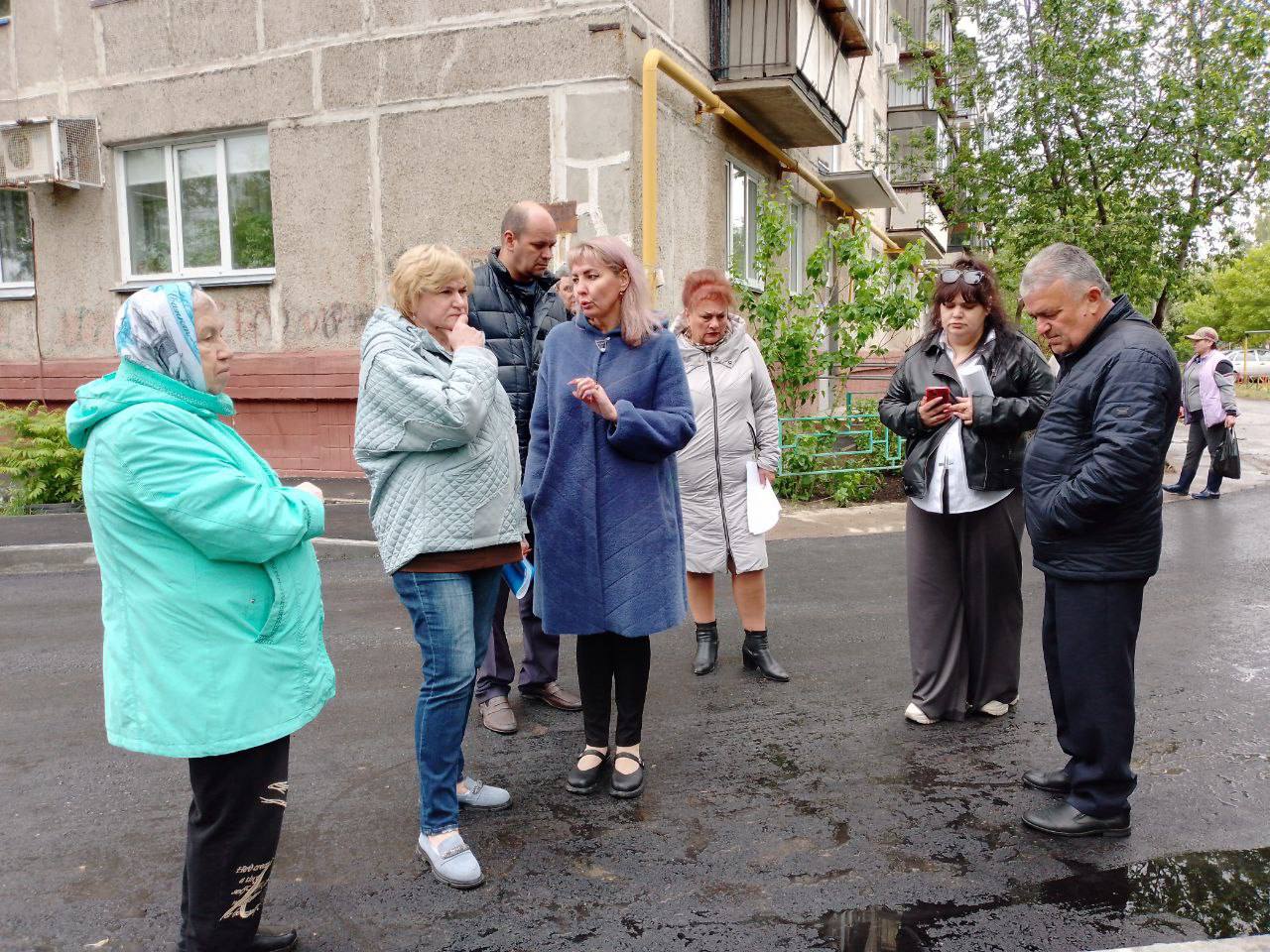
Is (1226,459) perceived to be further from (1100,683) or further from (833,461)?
(1100,683)

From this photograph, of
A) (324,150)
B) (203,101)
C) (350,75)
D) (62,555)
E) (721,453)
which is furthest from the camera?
(203,101)

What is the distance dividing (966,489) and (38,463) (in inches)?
354

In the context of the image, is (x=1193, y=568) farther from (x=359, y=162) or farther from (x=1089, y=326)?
(x=359, y=162)

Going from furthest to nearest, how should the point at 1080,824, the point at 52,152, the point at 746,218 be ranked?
the point at 746,218, the point at 52,152, the point at 1080,824

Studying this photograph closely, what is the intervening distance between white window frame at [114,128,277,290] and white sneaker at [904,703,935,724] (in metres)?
8.82

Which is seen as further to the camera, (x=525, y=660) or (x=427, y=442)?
(x=525, y=660)

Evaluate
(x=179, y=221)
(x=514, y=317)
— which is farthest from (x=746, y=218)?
(x=514, y=317)

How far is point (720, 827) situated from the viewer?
327cm

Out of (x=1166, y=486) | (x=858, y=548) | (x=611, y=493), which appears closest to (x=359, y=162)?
(x=858, y=548)

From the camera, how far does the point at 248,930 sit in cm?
245

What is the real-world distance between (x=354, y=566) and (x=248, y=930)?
524cm

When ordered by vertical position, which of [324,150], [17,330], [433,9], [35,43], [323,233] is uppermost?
[35,43]

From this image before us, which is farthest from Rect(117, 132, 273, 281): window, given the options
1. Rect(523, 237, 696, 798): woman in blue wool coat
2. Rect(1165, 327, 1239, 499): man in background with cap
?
Rect(1165, 327, 1239, 499): man in background with cap

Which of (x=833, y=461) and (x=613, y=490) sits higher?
(x=613, y=490)
